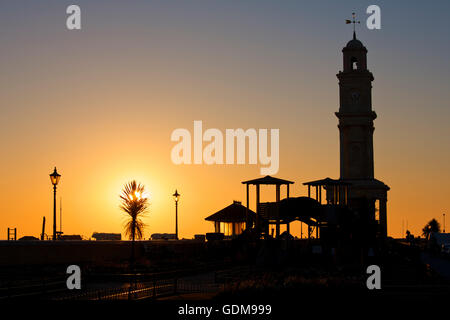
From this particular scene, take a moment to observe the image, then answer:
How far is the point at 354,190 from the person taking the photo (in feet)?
370

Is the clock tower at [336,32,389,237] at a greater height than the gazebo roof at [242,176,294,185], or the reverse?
the clock tower at [336,32,389,237]

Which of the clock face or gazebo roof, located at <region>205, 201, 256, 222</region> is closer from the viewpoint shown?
gazebo roof, located at <region>205, 201, 256, 222</region>

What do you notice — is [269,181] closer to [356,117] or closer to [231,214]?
[231,214]

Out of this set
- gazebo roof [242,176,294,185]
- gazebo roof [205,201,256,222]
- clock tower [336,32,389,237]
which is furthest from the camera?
clock tower [336,32,389,237]

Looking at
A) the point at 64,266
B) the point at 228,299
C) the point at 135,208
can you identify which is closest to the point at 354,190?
the point at 135,208

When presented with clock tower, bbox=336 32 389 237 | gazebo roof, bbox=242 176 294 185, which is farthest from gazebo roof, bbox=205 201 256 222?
clock tower, bbox=336 32 389 237

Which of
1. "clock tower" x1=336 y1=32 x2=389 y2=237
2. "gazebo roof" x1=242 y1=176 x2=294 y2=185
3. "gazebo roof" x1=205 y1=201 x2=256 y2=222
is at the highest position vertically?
"clock tower" x1=336 y1=32 x2=389 y2=237

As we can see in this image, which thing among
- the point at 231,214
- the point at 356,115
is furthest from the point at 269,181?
the point at 356,115

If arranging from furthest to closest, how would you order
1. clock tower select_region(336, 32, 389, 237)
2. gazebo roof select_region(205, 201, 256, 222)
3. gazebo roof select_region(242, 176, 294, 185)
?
1. clock tower select_region(336, 32, 389, 237)
2. gazebo roof select_region(205, 201, 256, 222)
3. gazebo roof select_region(242, 176, 294, 185)

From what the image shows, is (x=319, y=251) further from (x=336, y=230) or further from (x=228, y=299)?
(x=228, y=299)

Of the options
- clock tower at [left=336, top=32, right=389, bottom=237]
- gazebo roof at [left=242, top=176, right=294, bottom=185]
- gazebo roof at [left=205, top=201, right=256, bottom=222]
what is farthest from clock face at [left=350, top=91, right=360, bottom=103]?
gazebo roof at [left=242, top=176, right=294, bottom=185]

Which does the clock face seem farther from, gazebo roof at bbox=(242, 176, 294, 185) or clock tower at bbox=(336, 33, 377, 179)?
gazebo roof at bbox=(242, 176, 294, 185)

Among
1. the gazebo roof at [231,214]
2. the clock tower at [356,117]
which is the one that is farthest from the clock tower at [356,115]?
A: the gazebo roof at [231,214]
